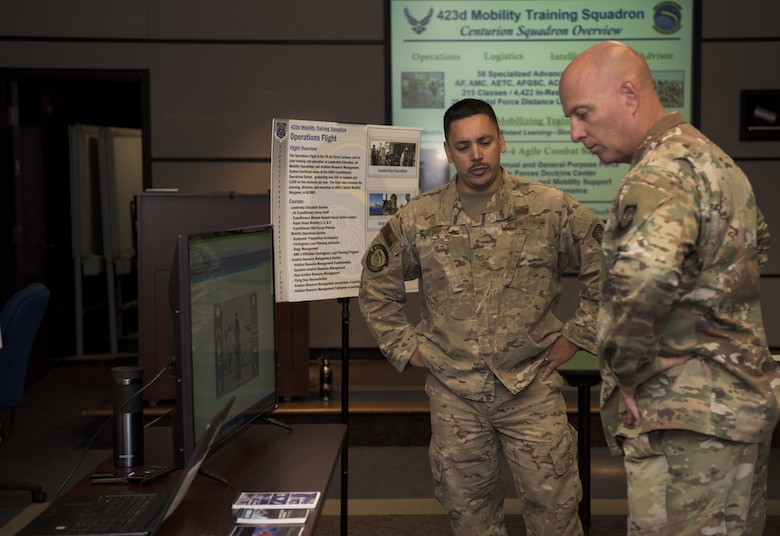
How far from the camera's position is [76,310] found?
22.2ft

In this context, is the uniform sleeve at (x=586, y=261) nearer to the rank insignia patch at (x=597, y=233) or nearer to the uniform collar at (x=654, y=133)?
the rank insignia patch at (x=597, y=233)

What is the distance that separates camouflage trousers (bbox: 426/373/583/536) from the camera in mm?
2609

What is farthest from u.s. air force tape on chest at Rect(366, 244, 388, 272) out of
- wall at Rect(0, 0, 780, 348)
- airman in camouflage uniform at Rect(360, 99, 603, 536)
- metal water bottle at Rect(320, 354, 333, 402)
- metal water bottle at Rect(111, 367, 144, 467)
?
wall at Rect(0, 0, 780, 348)

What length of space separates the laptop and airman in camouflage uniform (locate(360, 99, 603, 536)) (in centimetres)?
113

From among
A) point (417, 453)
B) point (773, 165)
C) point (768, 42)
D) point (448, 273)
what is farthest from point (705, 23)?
point (448, 273)

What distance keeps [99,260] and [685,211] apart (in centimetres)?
599

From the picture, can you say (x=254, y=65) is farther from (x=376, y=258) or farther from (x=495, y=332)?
(x=495, y=332)

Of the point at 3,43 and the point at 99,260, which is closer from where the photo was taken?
the point at 3,43

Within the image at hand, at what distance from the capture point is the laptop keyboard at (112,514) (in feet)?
5.13

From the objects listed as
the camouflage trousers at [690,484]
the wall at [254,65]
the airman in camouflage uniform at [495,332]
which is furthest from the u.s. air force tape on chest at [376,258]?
the wall at [254,65]

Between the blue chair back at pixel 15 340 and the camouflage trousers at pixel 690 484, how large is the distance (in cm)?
265

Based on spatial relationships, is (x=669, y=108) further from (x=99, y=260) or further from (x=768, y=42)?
(x=99, y=260)

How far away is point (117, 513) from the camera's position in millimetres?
1638

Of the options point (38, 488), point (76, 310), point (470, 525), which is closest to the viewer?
point (470, 525)
